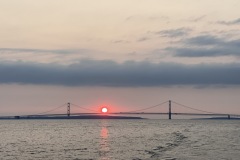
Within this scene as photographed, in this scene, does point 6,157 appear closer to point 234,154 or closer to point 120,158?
point 120,158

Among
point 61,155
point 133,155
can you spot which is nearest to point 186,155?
point 133,155

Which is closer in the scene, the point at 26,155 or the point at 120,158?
the point at 120,158

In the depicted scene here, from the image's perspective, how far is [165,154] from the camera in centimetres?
4978

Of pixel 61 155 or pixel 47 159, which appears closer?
pixel 47 159

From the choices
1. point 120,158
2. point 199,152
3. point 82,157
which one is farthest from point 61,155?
point 199,152

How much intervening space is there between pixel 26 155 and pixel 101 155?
27.6 ft

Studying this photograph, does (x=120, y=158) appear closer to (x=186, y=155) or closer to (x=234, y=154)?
(x=186, y=155)

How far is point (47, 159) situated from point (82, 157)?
3655 millimetres

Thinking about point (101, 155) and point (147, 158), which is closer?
point (147, 158)

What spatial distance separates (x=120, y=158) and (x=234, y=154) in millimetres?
12306

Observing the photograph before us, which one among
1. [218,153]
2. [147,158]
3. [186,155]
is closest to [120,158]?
[147,158]

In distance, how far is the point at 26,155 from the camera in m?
51.0

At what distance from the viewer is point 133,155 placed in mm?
49812

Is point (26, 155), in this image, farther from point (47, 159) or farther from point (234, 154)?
point (234, 154)
